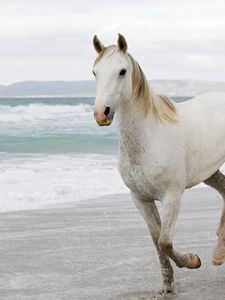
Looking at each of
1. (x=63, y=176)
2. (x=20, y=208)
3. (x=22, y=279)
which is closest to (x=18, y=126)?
(x=63, y=176)

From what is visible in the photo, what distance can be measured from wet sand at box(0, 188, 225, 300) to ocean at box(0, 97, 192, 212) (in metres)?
1.55

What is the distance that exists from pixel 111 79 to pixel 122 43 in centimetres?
25

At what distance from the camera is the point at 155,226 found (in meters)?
4.78

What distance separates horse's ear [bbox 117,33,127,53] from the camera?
4.22 meters

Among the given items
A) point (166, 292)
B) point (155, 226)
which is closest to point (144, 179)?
point (155, 226)

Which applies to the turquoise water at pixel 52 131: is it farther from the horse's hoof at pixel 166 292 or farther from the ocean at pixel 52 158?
the horse's hoof at pixel 166 292

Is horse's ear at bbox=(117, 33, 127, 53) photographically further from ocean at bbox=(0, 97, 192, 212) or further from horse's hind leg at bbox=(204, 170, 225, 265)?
ocean at bbox=(0, 97, 192, 212)

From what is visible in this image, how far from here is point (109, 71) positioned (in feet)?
13.7

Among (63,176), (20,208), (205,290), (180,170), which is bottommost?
(63,176)

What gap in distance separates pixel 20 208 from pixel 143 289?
4449 millimetres

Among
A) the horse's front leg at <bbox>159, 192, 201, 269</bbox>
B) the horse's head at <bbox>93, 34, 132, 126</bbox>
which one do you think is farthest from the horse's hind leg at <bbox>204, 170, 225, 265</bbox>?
the horse's head at <bbox>93, 34, 132, 126</bbox>

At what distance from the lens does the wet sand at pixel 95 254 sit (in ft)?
16.3

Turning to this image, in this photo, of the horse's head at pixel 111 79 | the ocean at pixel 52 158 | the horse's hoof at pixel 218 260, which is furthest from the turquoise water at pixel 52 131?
the horse's head at pixel 111 79

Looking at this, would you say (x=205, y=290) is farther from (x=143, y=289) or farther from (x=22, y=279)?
(x=22, y=279)
